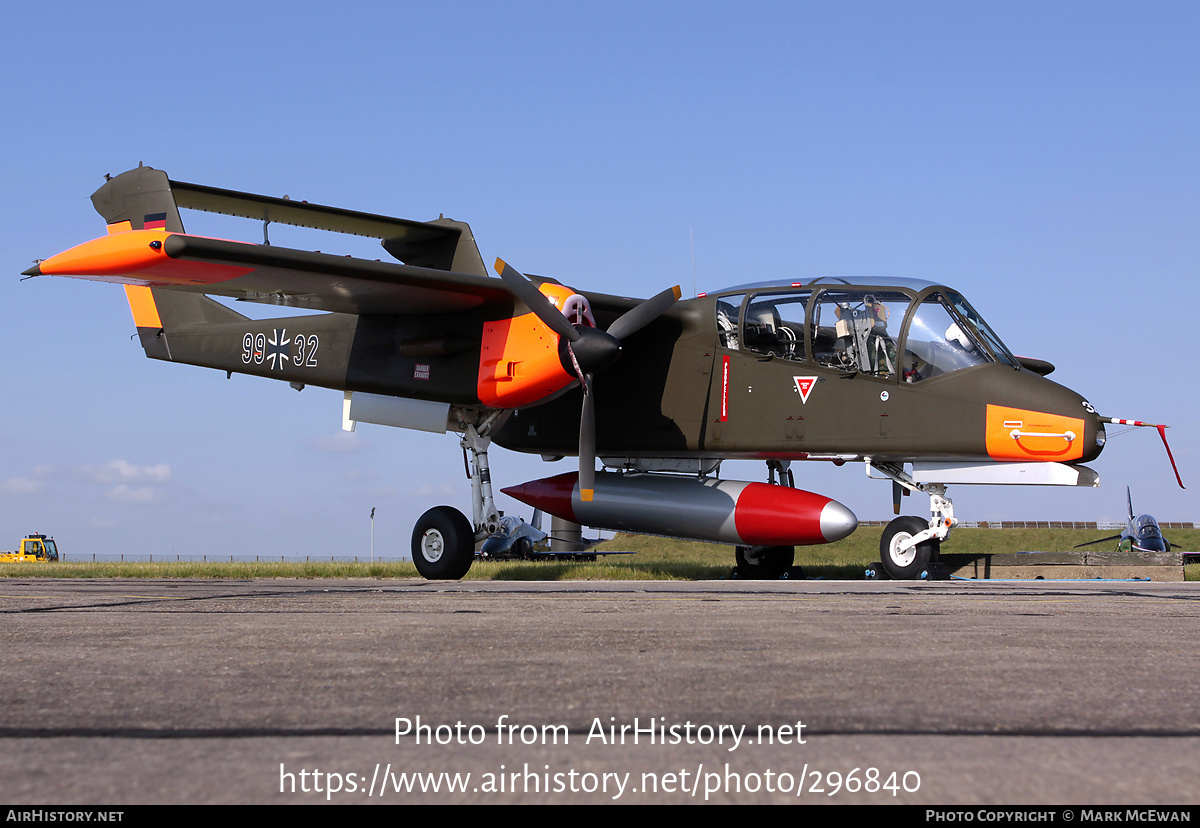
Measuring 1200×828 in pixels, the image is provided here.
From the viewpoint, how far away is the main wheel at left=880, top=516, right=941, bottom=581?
Result: 585 inches

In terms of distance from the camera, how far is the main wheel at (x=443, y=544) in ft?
52.0

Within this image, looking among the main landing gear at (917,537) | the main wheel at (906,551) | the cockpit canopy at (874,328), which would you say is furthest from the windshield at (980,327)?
the main wheel at (906,551)

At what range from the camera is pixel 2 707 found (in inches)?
138

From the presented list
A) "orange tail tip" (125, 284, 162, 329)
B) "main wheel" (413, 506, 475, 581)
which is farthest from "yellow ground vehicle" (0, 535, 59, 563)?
"main wheel" (413, 506, 475, 581)

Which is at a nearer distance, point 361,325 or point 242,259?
point 242,259

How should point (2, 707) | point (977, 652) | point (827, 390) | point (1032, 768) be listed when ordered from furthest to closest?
1. point (827, 390)
2. point (977, 652)
3. point (2, 707)
4. point (1032, 768)

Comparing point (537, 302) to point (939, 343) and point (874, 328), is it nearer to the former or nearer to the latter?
point (874, 328)

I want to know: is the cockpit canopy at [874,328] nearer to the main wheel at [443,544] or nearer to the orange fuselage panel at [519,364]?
the orange fuselage panel at [519,364]

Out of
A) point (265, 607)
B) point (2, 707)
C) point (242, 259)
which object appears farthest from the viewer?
point (242, 259)

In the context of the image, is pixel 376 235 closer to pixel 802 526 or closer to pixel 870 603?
pixel 802 526

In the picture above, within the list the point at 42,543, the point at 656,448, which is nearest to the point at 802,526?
the point at 656,448

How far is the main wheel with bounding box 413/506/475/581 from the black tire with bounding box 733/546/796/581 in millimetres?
4988

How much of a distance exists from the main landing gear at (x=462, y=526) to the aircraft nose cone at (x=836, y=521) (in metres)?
5.29

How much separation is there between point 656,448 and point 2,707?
1351 cm
